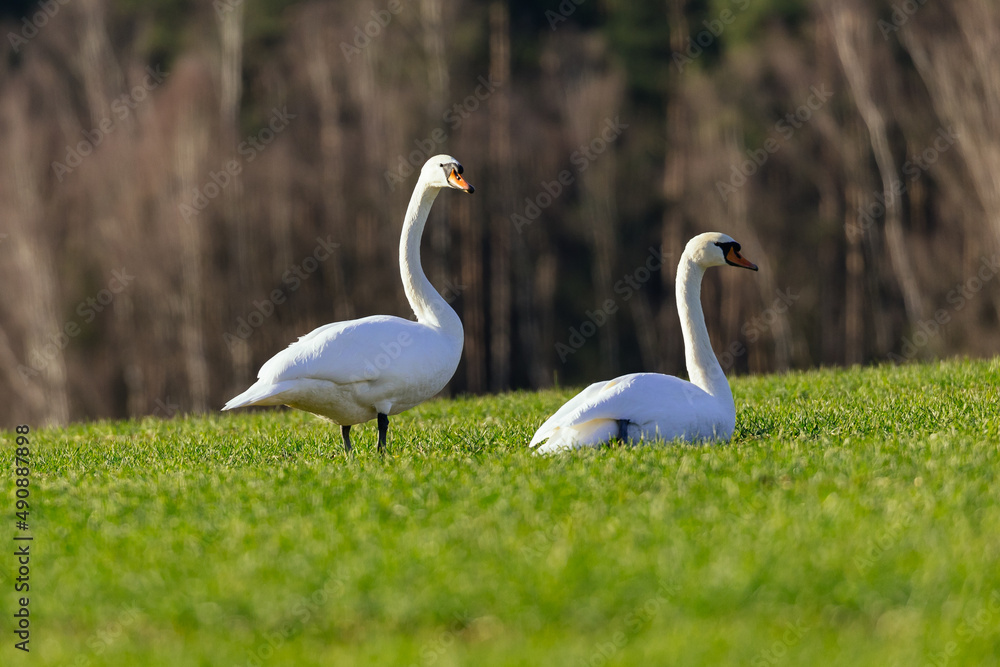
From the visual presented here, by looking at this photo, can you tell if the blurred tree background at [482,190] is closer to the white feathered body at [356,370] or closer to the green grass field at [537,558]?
the white feathered body at [356,370]

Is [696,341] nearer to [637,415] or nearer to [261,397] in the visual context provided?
[637,415]

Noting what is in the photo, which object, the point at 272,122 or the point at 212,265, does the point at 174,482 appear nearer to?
the point at 212,265

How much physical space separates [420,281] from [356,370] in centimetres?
121

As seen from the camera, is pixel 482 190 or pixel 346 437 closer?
pixel 346 437

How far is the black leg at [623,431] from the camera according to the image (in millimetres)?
7316

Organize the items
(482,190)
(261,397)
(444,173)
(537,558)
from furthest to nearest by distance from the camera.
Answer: (482,190)
(444,173)
(261,397)
(537,558)

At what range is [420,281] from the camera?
8.44 m

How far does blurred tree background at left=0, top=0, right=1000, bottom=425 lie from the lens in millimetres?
28328

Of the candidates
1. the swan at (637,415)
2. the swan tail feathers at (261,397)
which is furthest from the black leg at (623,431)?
the swan tail feathers at (261,397)

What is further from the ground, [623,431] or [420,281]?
[420,281]

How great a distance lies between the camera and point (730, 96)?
106 feet

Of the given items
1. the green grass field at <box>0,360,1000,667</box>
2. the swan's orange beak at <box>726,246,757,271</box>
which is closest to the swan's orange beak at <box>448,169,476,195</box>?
the swan's orange beak at <box>726,246,757,271</box>

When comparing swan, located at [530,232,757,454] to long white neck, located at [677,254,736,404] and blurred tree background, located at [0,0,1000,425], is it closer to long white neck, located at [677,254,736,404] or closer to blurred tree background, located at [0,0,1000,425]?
long white neck, located at [677,254,736,404]

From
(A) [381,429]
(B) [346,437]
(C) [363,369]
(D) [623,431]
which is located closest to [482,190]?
(B) [346,437]
